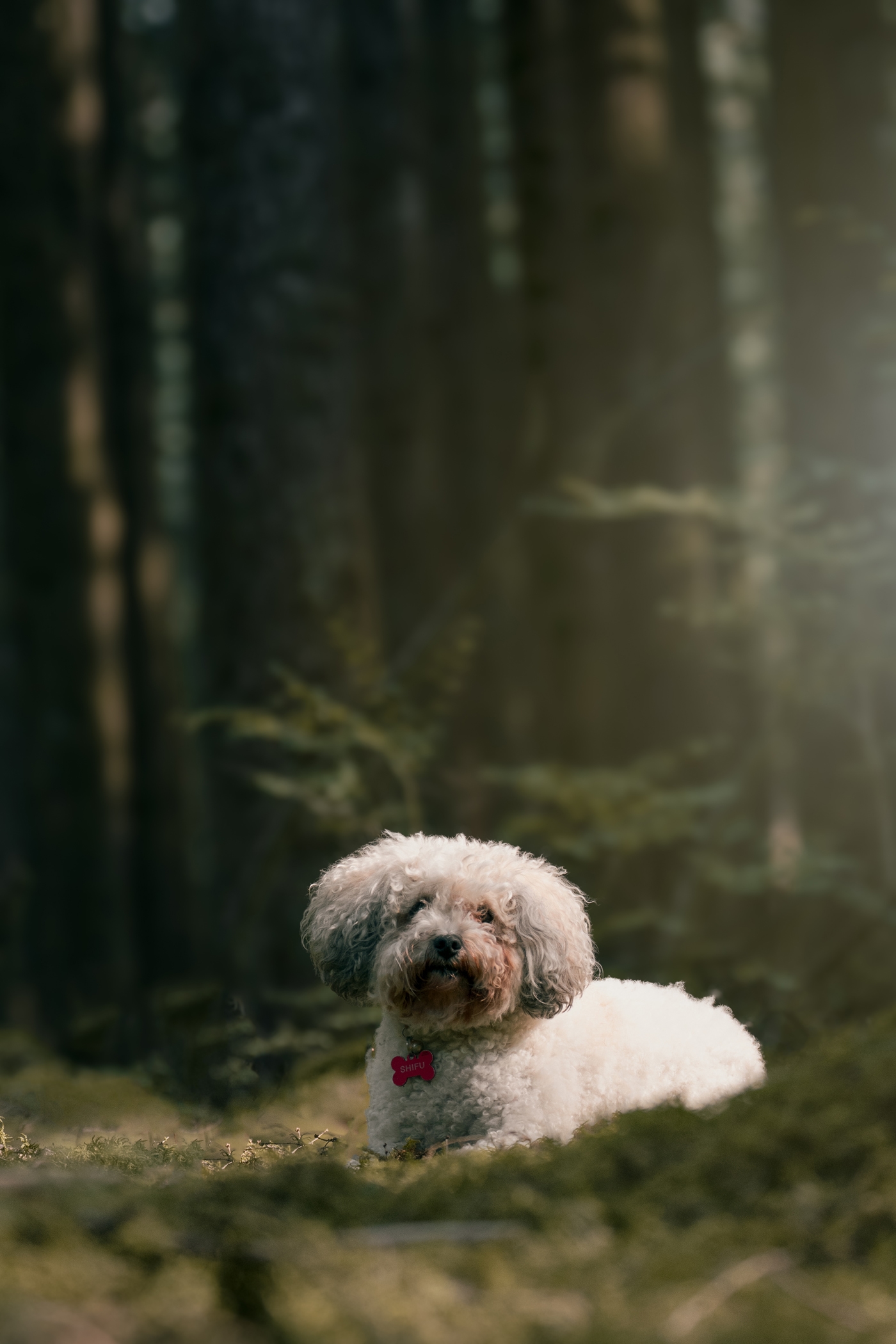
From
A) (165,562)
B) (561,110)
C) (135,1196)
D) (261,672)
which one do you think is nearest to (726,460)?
(561,110)

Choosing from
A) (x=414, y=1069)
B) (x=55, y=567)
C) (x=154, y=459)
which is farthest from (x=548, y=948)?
(x=154, y=459)

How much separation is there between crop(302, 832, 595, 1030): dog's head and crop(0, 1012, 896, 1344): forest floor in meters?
0.56

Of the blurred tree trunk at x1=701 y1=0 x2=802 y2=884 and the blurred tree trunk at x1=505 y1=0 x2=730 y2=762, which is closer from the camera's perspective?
the blurred tree trunk at x1=701 y1=0 x2=802 y2=884

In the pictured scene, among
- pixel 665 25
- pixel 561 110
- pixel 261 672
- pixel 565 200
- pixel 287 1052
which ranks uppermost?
pixel 665 25

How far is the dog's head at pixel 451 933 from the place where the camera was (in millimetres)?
2727

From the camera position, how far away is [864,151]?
251 inches

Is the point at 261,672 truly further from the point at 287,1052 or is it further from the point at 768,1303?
the point at 768,1303

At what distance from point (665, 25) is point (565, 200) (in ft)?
3.93

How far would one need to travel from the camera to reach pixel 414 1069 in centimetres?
279

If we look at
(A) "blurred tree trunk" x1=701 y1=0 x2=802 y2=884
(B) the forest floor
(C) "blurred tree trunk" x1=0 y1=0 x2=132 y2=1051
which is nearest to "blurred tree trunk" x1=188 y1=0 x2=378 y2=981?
(C) "blurred tree trunk" x1=0 y1=0 x2=132 y2=1051

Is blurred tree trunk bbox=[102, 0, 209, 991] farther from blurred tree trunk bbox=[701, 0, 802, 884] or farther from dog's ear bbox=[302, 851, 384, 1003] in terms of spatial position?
dog's ear bbox=[302, 851, 384, 1003]

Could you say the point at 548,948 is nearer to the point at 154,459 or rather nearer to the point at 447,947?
the point at 447,947

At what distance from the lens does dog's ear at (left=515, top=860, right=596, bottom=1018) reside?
276cm

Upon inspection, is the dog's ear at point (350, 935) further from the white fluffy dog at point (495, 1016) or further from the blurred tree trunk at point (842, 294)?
the blurred tree trunk at point (842, 294)
